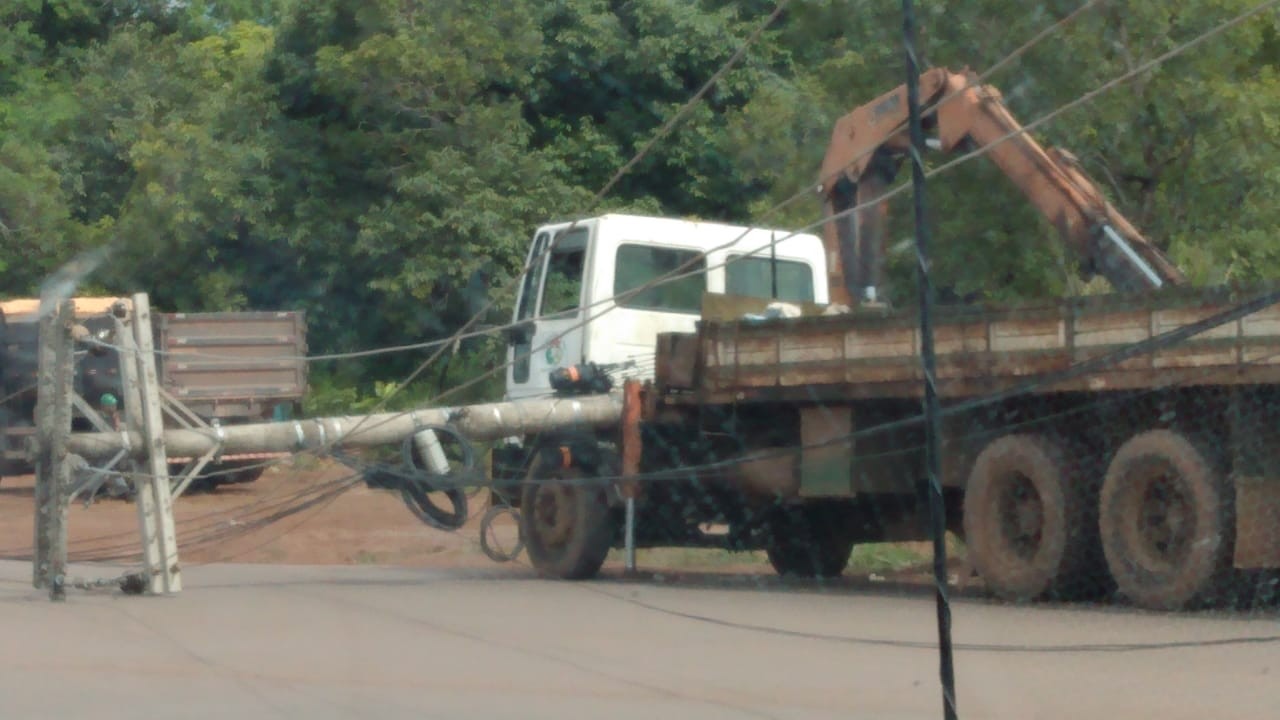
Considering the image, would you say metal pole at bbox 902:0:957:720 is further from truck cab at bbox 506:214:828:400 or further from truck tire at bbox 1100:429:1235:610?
truck cab at bbox 506:214:828:400

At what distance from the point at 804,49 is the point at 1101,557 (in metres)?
18.6

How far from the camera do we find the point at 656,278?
15.3 meters

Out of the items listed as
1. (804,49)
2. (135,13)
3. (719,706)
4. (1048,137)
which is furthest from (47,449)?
(135,13)

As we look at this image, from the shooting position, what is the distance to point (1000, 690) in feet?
28.2

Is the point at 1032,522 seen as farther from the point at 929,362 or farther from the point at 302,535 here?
the point at 302,535

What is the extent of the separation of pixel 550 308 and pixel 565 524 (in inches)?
73.1

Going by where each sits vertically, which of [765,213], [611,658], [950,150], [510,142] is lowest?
[611,658]

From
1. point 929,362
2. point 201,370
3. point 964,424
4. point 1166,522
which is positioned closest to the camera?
point 929,362

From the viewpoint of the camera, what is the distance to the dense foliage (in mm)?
20234

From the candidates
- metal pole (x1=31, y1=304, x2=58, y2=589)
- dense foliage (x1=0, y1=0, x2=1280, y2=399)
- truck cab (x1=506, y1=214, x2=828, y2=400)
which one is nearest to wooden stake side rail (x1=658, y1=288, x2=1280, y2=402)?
truck cab (x1=506, y1=214, x2=828, y2=400)

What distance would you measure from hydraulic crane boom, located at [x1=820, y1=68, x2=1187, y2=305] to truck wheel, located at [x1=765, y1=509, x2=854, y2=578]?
1865 mm

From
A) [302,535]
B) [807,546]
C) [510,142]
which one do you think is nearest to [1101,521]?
[807,546]

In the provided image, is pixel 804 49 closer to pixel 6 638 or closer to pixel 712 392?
pixel 712 392

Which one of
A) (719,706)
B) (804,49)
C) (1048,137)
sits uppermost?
(804,49)
